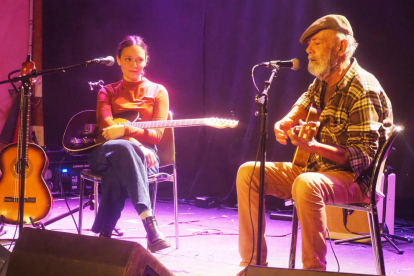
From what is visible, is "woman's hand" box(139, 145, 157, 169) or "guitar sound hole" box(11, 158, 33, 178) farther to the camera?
"guitar sound hole" box(11, 158, 33, 178)

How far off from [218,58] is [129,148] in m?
2.91

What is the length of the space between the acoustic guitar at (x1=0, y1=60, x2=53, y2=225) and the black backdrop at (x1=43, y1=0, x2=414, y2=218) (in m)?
2.41

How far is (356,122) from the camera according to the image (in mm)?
2312

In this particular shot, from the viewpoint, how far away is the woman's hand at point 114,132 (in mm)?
3064

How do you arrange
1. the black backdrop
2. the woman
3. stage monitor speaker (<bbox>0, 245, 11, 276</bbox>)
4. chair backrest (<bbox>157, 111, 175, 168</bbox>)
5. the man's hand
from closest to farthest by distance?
stage monitor speaker (<bbox>0, 245, 11, 276</bbox>) < the man's hand < the woman < chair backrest (<bbox>157, 111, 175, 168</bbox>) < the black backdrop

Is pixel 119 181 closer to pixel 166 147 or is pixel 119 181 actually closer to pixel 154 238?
pixel 154 238

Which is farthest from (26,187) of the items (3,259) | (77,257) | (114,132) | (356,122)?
(356,122)

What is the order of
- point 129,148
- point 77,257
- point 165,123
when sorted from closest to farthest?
point 77,257 → point 129,148 → point 165,123

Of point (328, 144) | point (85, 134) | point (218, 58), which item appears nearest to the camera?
point (328, 144)

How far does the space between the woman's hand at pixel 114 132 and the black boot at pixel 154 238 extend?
675 mm

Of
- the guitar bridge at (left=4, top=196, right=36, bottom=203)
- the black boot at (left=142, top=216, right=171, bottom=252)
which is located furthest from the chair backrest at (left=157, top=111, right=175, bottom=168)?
the guitar bridge at (left=4, top=196, right=36, bottom=203)

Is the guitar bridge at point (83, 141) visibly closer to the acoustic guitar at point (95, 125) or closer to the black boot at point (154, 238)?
the acoustic guitar at point (95, 125)

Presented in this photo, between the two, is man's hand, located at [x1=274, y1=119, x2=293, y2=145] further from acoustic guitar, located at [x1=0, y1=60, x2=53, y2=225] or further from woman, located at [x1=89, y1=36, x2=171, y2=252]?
acoustic guitar, located at [x1=0, y1=60, x2=53, y2=225]

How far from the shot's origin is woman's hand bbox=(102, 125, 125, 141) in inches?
121
